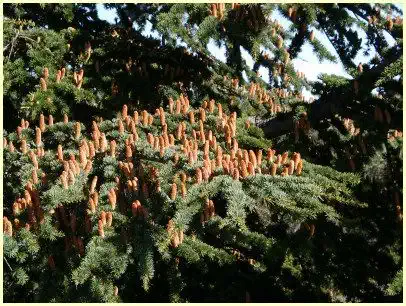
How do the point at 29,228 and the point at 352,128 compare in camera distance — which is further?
the point at 352,128

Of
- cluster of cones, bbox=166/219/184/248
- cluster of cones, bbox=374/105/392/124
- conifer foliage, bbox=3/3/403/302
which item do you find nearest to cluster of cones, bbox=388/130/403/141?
conifer foliage, bbox=3/3/403/302

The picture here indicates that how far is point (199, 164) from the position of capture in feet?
10.1

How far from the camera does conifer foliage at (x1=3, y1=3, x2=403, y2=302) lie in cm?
288

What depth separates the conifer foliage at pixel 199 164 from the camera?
288 cm

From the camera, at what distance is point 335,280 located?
13.1 feet

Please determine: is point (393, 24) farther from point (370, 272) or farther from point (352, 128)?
point (370, 272)

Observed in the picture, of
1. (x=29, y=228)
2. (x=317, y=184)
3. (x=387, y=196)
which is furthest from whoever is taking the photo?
(x=387, y=196)

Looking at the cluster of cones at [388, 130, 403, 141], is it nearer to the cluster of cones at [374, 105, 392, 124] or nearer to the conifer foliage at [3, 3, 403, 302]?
the conifer foliage at [3, 3, 403, 302]

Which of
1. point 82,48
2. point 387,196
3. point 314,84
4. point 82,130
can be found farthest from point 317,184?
point 82,48

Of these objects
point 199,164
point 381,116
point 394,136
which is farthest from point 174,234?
point 394,136

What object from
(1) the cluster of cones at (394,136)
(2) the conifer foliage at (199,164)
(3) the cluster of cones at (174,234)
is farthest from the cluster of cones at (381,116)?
(3) the cluster of cones at (174,234)

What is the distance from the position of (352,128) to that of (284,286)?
5.16 feet

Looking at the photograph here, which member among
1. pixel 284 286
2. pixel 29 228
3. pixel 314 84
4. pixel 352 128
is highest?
pixel 314 84

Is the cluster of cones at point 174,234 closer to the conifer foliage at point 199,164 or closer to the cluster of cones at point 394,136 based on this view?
the conifer foliage at point 199,164
